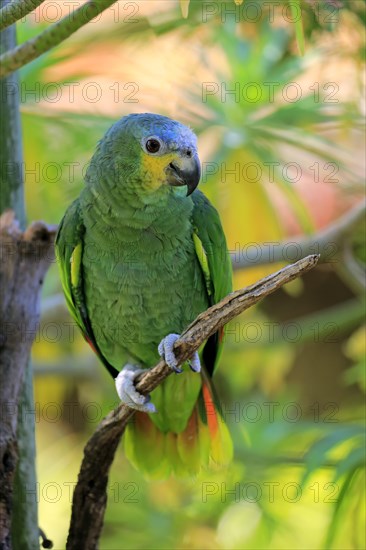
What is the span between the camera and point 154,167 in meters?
1.16

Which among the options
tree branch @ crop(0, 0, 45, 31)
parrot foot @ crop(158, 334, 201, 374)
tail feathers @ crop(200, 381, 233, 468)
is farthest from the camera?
tail feathers @ crop(200, 381, 233, 468)

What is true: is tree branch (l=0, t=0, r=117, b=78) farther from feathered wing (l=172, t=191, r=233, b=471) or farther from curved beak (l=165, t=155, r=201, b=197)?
feathered wing (l=172, t=191, r=233, b=471)

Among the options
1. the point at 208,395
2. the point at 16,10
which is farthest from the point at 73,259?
the point at 16,10

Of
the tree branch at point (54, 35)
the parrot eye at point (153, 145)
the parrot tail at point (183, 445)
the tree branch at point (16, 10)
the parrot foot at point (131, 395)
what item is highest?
the tree branch at point (54, 35)

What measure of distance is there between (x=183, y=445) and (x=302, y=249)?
1.70 feet

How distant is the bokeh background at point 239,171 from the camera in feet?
5.34

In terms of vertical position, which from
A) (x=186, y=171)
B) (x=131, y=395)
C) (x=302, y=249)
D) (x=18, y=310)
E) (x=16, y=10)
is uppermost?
(x=16, y=10)

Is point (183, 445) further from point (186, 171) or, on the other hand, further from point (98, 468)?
point (186, 171)

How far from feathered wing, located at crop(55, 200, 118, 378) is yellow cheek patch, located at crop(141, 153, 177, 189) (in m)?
0.18

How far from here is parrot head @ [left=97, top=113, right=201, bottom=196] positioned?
1.14m

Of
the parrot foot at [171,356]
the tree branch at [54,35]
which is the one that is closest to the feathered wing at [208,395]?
the parrot foot at [171,356]

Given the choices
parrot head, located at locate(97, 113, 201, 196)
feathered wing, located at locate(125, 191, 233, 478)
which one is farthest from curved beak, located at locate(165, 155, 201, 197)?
feathered wing, located at locate(125, 191, 233, 478)

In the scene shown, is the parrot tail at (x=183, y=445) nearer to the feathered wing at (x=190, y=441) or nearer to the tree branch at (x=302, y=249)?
the feathered wing at (x=190, y=441)

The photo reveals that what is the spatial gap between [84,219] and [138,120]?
21 cm
